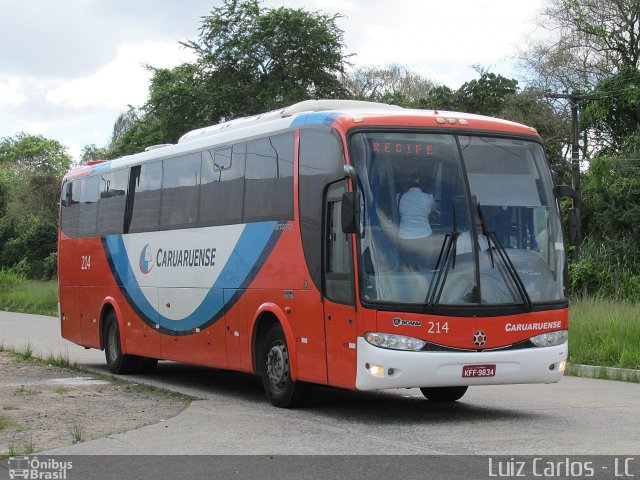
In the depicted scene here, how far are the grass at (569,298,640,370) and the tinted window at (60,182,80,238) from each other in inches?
375

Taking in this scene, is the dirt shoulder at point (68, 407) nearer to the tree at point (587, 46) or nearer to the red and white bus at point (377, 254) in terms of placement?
the red and white bus at point (377, 254)

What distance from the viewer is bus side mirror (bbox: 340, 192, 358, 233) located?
10.8 m

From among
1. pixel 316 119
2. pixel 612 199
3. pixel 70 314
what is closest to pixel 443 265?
pixel 316 119

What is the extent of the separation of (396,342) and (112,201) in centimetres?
878

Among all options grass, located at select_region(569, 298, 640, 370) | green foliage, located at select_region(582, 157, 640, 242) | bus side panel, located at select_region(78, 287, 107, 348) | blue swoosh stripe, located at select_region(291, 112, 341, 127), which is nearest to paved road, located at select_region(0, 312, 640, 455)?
grass, located at select_region(569, 298, 640, 370)

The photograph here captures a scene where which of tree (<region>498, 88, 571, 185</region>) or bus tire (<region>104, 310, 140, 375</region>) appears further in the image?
tree (<region>498, 88, 571, 185</region>)

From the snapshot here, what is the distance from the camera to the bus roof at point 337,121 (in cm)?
1162

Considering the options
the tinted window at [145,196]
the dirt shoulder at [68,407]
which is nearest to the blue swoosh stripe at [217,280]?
the tinted window at [145,196]

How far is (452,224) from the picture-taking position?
11.2 meters

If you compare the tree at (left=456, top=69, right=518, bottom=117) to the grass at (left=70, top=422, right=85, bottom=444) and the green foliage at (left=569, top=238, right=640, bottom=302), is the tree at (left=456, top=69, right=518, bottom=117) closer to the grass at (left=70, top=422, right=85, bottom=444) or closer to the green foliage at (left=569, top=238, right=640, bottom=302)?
the green foliage at (left=569, top=238, right=640, bottom=302)

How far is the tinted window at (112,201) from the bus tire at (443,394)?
265 inches

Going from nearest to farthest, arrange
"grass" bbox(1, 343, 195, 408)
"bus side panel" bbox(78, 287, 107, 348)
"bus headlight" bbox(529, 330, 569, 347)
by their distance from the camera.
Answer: "bus headlight" bbox(529, 330, 569, 347) → "grass" bbox(1, 343, 195, 408) → "bus side panel" bbox(78, 287, 107, 348)

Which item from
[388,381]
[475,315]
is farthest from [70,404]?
[475,315]

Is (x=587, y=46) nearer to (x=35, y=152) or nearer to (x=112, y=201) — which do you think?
(x=112, y=201)
